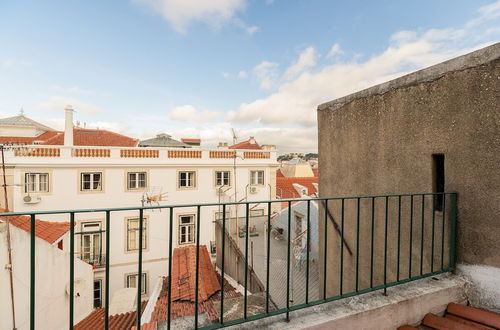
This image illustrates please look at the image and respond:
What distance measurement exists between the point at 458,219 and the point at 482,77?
4.16 ft

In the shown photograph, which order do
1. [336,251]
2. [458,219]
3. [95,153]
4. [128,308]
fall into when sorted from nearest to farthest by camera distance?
[458,219] < [336,251] < [128,308] < [95,153]

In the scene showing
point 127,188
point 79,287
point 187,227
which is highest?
point 127,188

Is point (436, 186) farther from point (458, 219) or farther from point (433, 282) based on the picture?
point (433, 282)

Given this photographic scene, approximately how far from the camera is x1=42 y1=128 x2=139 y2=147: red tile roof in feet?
54.5

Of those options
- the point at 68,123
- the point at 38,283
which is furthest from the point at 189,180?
the point at 38,283

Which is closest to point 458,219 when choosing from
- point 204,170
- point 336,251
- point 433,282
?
point 433,282

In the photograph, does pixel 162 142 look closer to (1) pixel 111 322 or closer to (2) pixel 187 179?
(2) pixel 187 179

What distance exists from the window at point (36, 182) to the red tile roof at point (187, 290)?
7596 mm

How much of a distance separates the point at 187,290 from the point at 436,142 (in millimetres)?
6070

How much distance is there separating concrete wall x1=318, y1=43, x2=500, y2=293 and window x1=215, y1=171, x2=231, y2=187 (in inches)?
487

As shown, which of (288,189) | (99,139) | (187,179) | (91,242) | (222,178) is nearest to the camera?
(91,242)

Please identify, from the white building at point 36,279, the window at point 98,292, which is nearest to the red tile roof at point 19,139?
the window at point 98,292

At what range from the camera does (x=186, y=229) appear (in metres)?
15.2

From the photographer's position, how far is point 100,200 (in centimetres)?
1357
